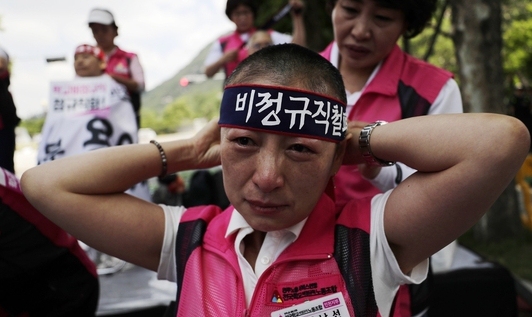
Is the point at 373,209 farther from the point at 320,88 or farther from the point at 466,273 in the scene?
the point at 466,273

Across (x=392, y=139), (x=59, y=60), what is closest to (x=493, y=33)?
(x=59, y=60)

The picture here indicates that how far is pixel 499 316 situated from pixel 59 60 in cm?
375

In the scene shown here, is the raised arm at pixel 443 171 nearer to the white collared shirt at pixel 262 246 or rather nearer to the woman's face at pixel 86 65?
the white collared shirt at pixel 262 246

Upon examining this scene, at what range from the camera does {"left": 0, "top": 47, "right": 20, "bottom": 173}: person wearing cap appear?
6.31 feet

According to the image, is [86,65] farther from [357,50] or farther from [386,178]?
[386,178]

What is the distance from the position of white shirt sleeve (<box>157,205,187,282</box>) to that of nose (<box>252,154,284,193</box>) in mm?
407

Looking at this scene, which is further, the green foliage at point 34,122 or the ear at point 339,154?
the green foliage at point 34,122

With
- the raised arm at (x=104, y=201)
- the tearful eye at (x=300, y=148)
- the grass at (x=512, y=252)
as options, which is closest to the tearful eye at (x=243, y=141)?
the tearful eye at (x=300, y=148)

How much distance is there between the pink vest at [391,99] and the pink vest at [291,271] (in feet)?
1.23

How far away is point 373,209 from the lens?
1.53 metres

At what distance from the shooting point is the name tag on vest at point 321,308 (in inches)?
56.1

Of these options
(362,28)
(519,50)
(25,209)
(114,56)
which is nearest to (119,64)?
(114,56)

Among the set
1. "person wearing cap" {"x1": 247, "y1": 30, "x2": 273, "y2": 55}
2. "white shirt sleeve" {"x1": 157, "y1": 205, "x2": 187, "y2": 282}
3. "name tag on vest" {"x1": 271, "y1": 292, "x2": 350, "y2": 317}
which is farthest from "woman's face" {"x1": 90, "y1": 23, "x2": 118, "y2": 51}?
"name tag on vest" {"x1": 271, "y1": 292, "x2": 350, "y2": 317}

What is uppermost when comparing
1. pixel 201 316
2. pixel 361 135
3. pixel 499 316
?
pixel 361 135
